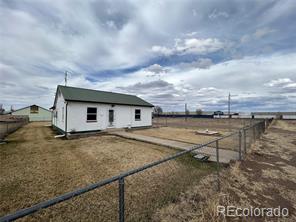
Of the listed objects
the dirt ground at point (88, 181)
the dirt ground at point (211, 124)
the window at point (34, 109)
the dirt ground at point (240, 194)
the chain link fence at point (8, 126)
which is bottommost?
the dirt ground at point (240, 194)

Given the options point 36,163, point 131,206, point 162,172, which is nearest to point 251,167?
point 162,172

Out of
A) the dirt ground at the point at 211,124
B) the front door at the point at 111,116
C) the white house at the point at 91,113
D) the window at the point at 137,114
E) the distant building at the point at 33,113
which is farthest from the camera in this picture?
the distant building at the point at 33,113

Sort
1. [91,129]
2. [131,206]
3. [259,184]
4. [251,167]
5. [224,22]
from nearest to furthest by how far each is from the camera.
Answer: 1. [131,206]
2. [259,184]
3. [251,167]
4. [224,22]
5. [91,129]

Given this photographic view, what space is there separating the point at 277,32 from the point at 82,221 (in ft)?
54.2

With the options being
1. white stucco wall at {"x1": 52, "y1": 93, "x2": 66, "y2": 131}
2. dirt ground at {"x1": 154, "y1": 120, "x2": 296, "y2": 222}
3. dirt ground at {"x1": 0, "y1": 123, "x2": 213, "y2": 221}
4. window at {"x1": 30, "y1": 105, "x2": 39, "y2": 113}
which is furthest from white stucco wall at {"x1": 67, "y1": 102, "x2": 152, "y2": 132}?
window at {"x1": 30, "y1": 105, "x2": 39, "y2": 113}

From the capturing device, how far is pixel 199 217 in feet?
10.0

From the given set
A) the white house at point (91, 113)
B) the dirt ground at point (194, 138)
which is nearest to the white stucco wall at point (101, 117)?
the white house at point (91, 113)

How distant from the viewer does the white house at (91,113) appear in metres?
12.3

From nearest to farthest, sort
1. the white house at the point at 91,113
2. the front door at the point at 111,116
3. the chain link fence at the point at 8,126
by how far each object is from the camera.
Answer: the chain link fence at the point at 8,126 < the white house at the point at 91,113 < the front door at the point at 111,116

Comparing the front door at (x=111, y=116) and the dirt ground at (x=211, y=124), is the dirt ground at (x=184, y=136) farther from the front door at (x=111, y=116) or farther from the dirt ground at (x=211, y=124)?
the dirt ground at (x=211, y=124)

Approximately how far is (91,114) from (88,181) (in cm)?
981

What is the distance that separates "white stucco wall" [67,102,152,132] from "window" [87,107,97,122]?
27cm

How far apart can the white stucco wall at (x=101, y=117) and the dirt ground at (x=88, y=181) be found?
521 cm

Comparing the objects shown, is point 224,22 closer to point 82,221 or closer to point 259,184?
point 259,184
